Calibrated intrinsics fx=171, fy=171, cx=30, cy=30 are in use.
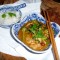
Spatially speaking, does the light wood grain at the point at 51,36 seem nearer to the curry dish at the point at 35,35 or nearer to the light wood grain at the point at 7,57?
the curry dish at the point at 35,35

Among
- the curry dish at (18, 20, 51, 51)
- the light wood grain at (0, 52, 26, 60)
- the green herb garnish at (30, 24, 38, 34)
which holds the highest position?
the green herb garnish at (30, 24, 38, 34)

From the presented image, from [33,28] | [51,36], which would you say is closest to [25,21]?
[33,28]

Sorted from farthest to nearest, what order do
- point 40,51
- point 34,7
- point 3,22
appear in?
1. point 34,7
2. point 3,22
3. point 40,51

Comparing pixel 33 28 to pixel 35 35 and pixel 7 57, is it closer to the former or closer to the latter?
pixel 35 35

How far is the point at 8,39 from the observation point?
0.83 m

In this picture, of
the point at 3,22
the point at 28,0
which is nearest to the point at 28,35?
the point at 3,22

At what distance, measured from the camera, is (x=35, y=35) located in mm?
807

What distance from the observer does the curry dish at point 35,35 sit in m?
0.78

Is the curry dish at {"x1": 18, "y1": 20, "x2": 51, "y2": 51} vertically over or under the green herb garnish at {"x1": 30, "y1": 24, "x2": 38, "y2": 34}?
under

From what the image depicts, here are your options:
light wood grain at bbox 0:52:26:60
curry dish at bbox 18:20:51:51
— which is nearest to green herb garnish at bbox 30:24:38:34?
curry dish at bbox 18:20:51:51

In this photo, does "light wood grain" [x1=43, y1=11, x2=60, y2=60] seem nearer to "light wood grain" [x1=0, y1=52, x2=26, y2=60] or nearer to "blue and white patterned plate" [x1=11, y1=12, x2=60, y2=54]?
"blue and white patterned plate" [x1=11, y1=12, x2=60, y2=54]

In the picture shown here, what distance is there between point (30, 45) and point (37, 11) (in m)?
0.29

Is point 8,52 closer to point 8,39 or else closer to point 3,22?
point 8,39

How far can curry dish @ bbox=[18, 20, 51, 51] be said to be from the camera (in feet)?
2.55
